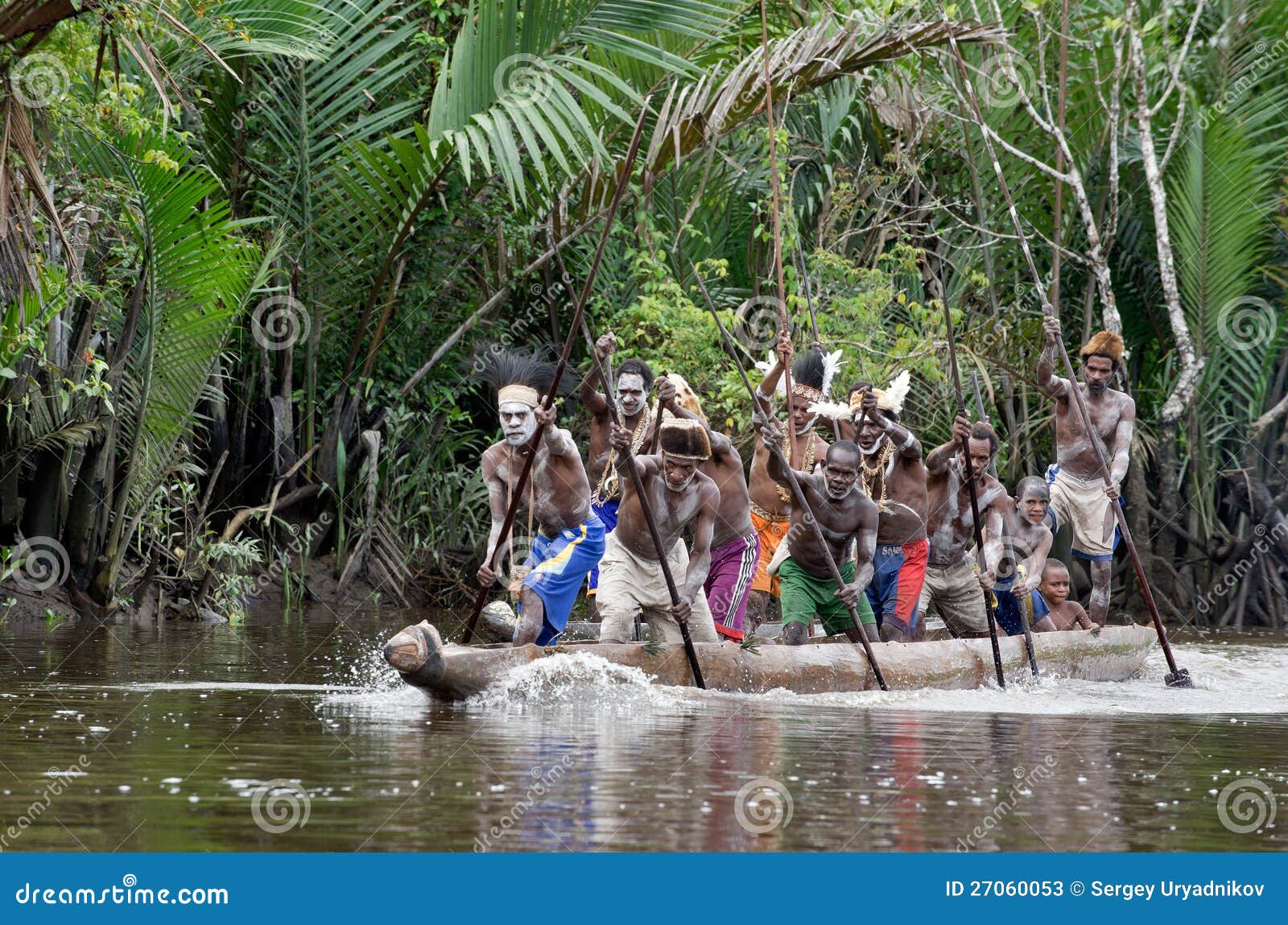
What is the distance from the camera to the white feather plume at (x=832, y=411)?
9945 millimetres

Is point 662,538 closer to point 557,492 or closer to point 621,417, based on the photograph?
point 557,492

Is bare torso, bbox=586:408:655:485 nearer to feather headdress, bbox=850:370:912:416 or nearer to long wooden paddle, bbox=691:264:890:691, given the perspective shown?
long wooden paddle, bbox=691:264:890:691

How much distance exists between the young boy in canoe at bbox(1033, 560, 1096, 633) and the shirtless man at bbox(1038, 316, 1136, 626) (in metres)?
0.12

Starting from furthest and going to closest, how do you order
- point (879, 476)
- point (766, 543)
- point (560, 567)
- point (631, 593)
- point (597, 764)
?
point (766, 543), point (879, 476), point (631, 593), point (560, 567), point (597, 764)

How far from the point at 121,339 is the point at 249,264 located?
98 centimetres

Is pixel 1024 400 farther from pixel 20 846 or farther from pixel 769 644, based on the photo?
pixel 20 846

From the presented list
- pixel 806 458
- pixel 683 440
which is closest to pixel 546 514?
pixel 683 440

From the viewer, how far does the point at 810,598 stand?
9281 millimetres

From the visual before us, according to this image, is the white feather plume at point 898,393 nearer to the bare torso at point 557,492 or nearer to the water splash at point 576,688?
the bare torso at point 557,492

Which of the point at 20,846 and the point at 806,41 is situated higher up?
the point at 806,41

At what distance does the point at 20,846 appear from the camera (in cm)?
445

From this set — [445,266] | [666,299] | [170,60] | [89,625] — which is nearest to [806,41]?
[666,299]

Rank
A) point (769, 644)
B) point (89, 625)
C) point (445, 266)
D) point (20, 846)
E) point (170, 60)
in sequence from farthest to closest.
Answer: point (445, 266)
point (170, 60)
point (89, 625)
point (769, 644)
point (20, 846)

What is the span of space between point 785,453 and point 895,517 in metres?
0.73
